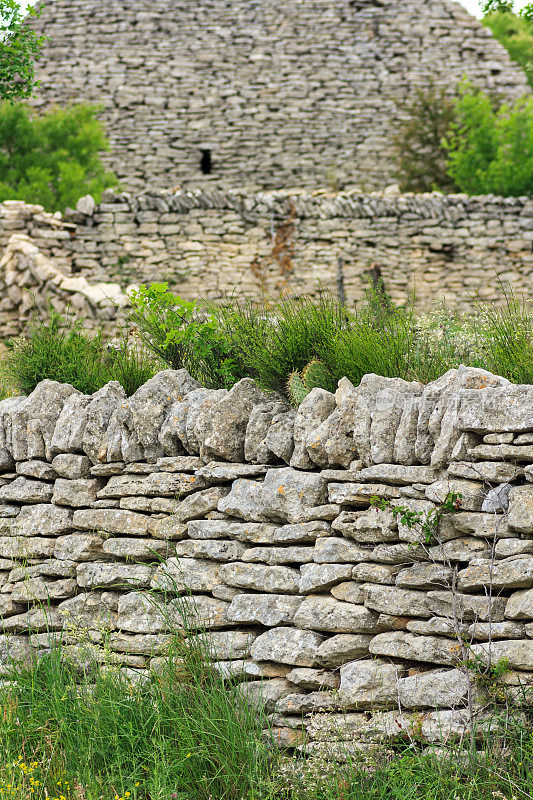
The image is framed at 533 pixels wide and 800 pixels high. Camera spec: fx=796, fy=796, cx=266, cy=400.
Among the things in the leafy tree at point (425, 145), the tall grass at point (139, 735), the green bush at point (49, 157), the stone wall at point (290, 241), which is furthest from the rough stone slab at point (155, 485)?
the leafy tree at point (425, 145)

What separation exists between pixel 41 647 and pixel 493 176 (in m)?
10.9

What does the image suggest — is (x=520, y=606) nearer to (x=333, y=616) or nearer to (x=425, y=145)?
(x=333, y=616)

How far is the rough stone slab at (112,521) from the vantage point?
13.1 feet

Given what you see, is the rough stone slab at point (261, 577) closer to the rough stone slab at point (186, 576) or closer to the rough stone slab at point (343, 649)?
the rough stone slab at point (186, 576)

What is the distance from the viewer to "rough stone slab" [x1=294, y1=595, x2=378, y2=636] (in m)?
3.23

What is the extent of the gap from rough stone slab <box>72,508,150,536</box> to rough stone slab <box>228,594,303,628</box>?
2.22ft

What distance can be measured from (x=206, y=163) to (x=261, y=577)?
12799 mm

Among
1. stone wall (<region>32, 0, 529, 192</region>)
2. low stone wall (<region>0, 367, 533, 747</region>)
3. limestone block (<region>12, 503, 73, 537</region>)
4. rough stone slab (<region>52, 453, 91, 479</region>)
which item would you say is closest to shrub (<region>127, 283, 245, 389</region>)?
low stone wall (<region>0, 367, 533, 747</region>)

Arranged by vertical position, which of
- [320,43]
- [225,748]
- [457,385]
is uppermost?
[320,43]

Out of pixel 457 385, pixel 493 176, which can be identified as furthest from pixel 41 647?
pixel 493 176

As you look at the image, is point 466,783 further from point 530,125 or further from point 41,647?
point 530,125

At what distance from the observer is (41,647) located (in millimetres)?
4156

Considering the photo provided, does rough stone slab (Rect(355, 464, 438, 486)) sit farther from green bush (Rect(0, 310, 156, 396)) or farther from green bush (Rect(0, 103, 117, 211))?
green bush (Rect(0, 103, 117, 211))

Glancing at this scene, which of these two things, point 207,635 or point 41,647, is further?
point 41,647
